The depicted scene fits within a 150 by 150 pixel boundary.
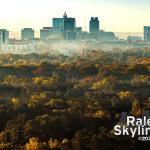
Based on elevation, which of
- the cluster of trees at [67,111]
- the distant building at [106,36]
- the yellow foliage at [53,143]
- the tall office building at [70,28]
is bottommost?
the yellow foliage at [53,143]

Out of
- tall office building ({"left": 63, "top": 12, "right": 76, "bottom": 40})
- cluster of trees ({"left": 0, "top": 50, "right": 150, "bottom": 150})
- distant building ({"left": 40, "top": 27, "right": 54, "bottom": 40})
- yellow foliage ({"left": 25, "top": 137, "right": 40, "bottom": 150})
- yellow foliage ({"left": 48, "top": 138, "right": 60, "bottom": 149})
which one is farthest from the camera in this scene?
distant building ({"left": 40, "top": 27, "right": 54, "bottom": 40})

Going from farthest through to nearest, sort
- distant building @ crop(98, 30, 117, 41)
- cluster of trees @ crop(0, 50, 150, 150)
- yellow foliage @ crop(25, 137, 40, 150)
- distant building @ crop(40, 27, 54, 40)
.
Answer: distant building @ crop(98, 30, 117, 41) < distant building @ crop(40, 27, 54, 40) < cluster of trees @ crop(0, 50, 150, 150) < yellow foliage @ crop(25, 137, 40, 150)

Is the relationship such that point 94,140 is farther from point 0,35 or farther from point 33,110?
point 0,35

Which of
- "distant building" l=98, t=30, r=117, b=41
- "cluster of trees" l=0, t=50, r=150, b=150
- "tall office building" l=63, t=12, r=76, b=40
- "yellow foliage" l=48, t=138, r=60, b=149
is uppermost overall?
"tall office building" l=63, t=12, r=76, b=40

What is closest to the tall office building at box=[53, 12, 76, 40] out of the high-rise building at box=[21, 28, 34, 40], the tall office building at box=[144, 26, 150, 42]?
the high-rise building at box=[21, 28, 34, 40]

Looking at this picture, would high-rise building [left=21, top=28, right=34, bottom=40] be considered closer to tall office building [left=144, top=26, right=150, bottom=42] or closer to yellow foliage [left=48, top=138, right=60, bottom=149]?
tall office building [left=144, top=26, right=150, bottom=42]

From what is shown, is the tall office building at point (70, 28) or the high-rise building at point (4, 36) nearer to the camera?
the high-rise building at point (4, 36)

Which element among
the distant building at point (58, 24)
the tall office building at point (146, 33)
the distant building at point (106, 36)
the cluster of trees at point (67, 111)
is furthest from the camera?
the distant building at point (106, 36)

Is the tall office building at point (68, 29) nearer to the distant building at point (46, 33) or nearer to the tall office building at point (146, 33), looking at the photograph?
the distant building at point (46, 33)

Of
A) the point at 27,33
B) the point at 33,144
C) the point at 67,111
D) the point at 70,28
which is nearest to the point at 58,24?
the point at 27,33

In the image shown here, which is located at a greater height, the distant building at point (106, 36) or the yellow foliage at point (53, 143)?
the distant building at point (106, 36)

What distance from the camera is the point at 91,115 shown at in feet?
76.2

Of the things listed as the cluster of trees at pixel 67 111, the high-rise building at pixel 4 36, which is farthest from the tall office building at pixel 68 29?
the cluster of trees at pixel 67 111

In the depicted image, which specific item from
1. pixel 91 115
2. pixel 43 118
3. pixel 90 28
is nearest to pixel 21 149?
pixel 43 118
